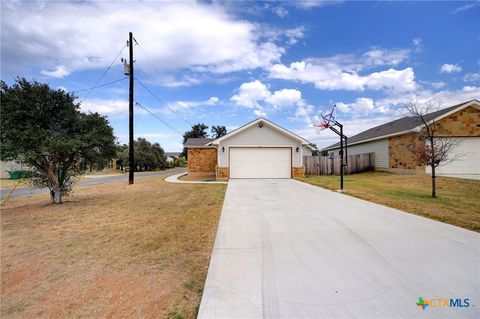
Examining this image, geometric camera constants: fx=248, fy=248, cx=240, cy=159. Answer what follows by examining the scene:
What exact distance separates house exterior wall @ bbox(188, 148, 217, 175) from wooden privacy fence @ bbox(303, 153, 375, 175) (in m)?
8.09

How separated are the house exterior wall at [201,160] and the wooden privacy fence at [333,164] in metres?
8.09

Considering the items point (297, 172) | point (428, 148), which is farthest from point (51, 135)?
point (428, 148)

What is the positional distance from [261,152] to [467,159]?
44.0 feet

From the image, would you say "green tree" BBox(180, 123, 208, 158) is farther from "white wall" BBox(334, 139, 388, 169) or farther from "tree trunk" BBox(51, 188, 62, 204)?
"tree trunk" BBox(51, 188, 62, 204)

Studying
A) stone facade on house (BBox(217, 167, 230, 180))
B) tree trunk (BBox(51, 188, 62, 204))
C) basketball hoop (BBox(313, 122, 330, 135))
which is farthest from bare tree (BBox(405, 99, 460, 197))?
tree trunk (BBox(51, 188, 62, 204))

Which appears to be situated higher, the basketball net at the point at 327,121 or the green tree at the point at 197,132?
the green tree at the point at 197,132

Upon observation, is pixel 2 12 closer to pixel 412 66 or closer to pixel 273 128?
pixel 273 128

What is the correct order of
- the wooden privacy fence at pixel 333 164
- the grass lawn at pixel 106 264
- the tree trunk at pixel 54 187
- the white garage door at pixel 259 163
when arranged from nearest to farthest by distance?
1. the grass lawn at pixel 106 264
2. the tree trunk at pixel 54 187
3. the white garage door at pixel 259 163
4. the wooden privacy fence at pixel 333 164

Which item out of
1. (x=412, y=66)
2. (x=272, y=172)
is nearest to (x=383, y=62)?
(x=412, y=66)

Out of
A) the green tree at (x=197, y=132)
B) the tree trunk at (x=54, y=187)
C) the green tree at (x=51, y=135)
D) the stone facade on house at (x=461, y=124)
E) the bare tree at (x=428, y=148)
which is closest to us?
the green tree at (x=51, y=135)

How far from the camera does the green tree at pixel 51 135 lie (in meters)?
7.73

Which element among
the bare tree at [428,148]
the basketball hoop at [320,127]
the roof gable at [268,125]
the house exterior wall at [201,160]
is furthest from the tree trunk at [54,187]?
the bare tree at [428,148]

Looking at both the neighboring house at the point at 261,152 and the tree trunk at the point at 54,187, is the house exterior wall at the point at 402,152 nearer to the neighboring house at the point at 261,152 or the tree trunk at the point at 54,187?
the neighboring house at the point at 261,152

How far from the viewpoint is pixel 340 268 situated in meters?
3.39
